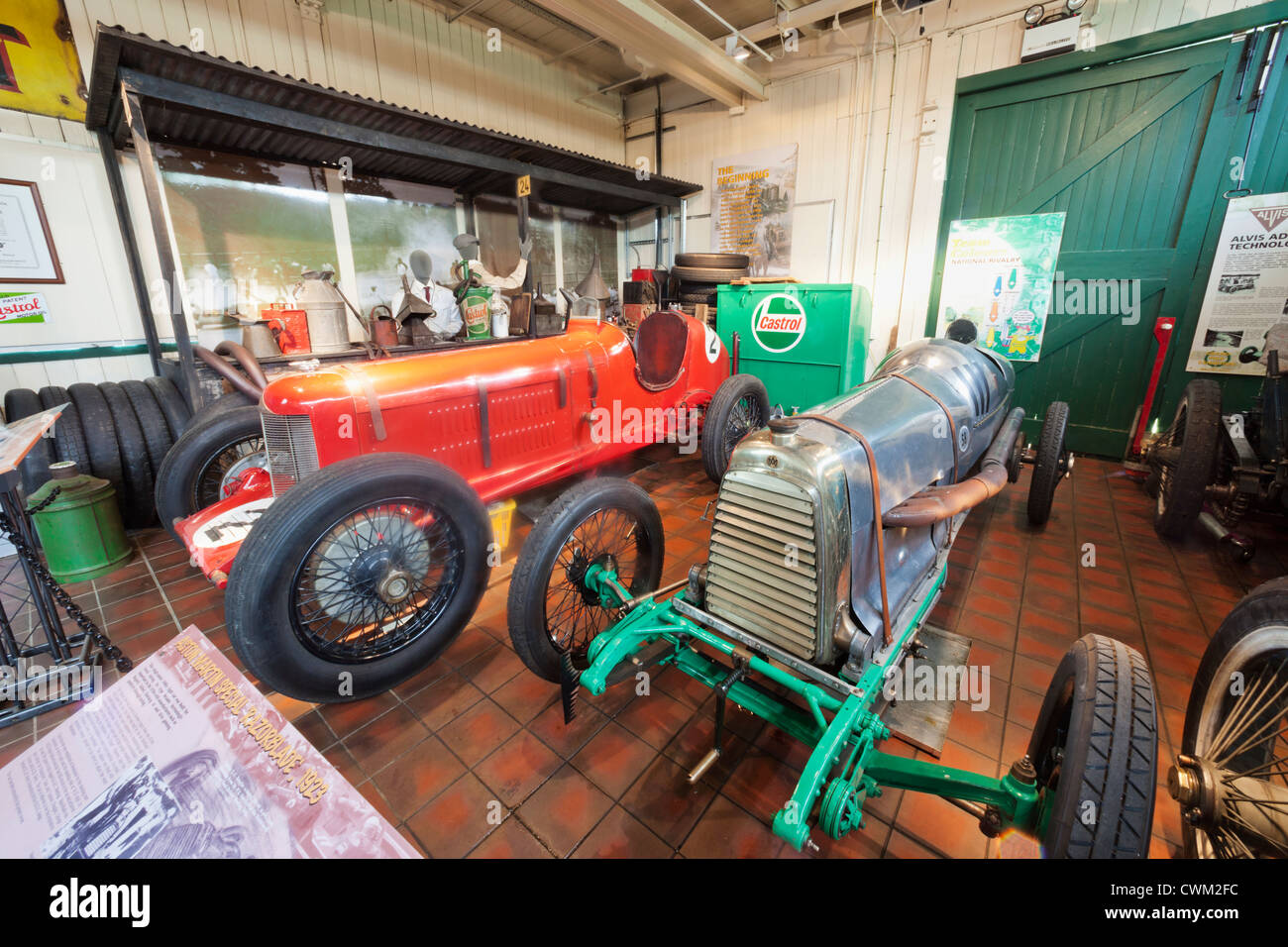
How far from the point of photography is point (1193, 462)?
3.16 meters

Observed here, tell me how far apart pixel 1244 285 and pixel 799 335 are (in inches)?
147

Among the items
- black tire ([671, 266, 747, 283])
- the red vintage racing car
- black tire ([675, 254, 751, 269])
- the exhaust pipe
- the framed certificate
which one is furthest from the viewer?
black tire ([675, 254, 751, 269])

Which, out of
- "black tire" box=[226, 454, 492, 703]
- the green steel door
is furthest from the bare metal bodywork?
the green steel door

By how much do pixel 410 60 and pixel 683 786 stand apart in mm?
7854

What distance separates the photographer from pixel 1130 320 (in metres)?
5.02

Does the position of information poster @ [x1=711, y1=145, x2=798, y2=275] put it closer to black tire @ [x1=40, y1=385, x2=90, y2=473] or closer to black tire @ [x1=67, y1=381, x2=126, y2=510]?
black tire @ [x1=67, y1=381, x2=126, y2=510]

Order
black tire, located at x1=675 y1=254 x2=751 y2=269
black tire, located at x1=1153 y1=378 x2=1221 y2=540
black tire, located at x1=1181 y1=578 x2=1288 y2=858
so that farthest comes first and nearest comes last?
1. black tire, located at x1=675 y1=254 x2=751 y2=269
2. black tire, located at x1=1153 y1=378 x2=1221 y2=540
3. black tire, located at x1=1181 y1=578 x2=1288 y2=858

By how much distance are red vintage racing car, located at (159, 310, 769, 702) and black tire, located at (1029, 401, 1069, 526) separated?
6.98ft

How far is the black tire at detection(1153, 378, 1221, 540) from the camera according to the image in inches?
124

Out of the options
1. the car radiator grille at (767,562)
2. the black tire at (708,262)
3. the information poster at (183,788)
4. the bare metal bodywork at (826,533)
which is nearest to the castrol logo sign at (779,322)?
the black tire at (708,262)

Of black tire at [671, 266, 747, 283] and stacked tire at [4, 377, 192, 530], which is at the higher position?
black tire at [671, 266, 747, 283]

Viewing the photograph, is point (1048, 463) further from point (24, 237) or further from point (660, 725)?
point (24, 237)

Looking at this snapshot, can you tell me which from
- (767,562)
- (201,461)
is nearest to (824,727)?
(767,562)

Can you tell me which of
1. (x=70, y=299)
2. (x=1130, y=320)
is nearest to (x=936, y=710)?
(x=1130, y=320)
